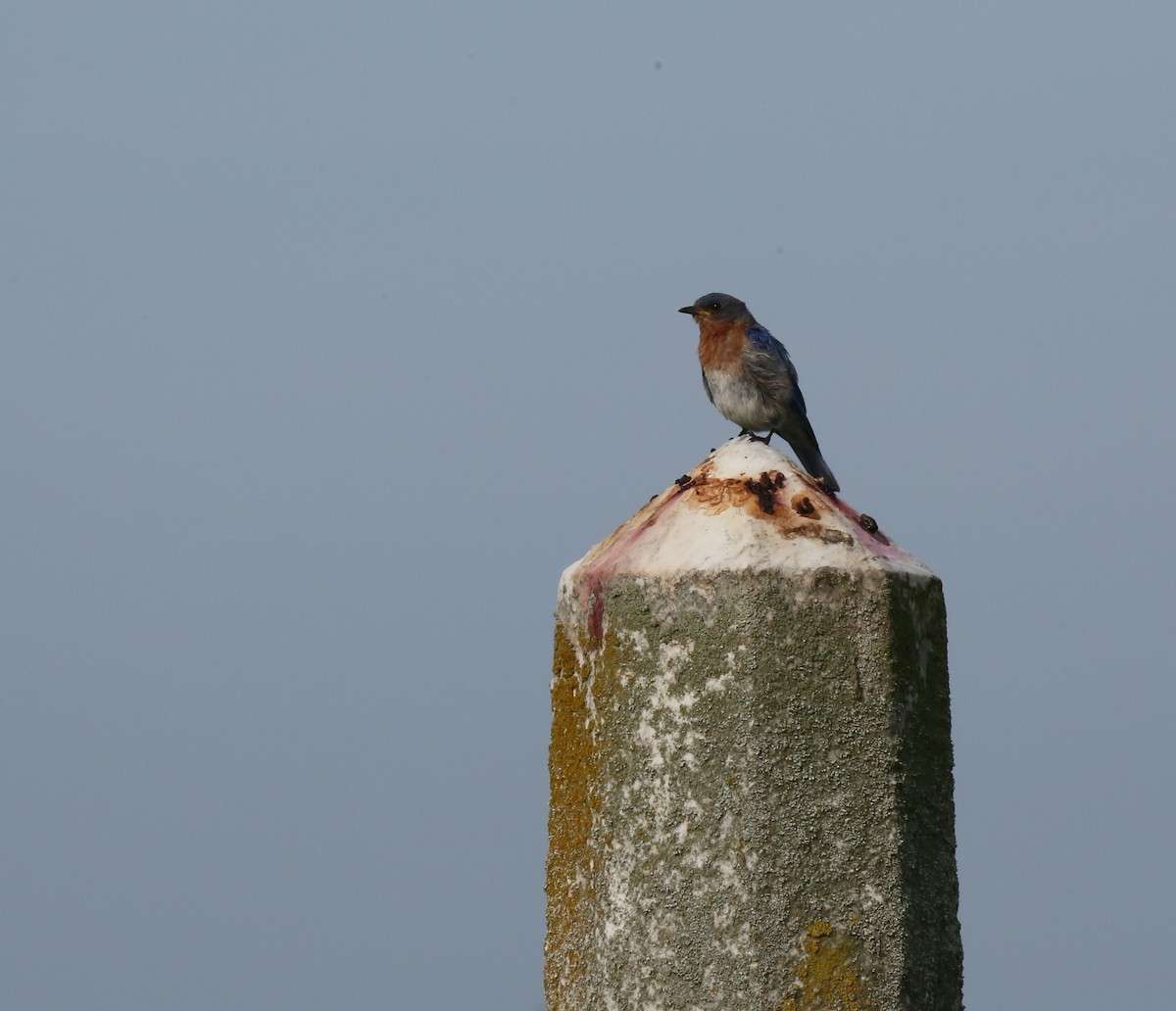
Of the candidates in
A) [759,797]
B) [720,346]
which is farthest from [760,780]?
[720,346]

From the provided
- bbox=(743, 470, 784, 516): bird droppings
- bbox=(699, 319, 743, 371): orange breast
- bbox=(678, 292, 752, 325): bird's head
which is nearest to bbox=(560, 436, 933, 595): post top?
bbox=(743, 470, 784, 516): bird droppings

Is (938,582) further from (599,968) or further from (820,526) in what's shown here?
(599,968)

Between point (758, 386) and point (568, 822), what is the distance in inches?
160

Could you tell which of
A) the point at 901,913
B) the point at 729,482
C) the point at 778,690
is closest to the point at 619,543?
the point at 729,482

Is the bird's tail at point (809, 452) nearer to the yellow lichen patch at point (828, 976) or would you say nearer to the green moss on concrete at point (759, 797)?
the green moss on concrete at point (759, 797)

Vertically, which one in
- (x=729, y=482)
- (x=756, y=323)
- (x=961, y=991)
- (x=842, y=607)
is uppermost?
(x=756, y=323)

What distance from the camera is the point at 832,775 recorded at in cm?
347

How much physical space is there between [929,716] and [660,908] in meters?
0.82

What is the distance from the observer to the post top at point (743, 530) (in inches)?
139

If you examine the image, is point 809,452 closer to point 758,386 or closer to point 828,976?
point 758,386

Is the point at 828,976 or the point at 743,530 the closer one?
the point at 828,976

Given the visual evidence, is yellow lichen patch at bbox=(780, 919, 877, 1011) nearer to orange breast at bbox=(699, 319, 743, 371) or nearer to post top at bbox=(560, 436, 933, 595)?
post top at bbox=(560, 436, 933, 595)

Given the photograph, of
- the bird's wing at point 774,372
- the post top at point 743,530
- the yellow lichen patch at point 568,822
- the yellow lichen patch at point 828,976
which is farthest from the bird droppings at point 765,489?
the bird's wing at point 774,372

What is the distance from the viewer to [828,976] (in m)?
3.43
